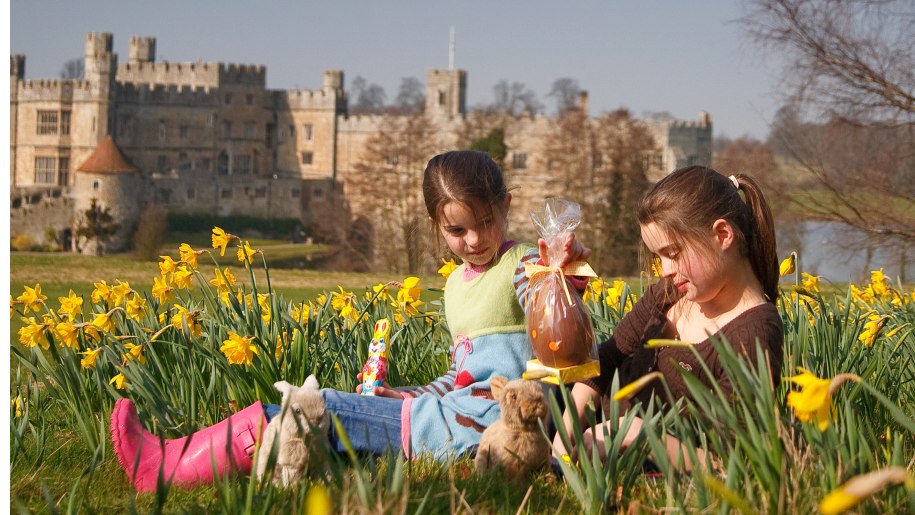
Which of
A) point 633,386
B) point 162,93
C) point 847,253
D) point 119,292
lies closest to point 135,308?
point 119,292

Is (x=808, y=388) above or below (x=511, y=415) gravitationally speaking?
above

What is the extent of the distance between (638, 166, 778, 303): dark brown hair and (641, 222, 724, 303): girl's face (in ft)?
0.05

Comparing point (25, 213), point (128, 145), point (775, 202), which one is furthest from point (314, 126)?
point (775, 202)

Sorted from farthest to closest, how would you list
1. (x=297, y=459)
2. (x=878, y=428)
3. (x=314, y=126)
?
(x=314, y=126), (x=878, y=428), (x=297, y=459)

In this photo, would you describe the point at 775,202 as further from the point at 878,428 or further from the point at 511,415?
the point at 511,415

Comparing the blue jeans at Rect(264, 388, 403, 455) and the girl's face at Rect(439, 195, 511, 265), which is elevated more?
the girl's face at Rect(439, 195, 511, 265)

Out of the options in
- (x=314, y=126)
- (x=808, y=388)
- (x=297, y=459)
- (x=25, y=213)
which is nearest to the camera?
(x=808, y=388)

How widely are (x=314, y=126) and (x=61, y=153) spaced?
33.3 ft

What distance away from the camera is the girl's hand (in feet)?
7.16

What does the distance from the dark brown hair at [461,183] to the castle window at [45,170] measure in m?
43.3

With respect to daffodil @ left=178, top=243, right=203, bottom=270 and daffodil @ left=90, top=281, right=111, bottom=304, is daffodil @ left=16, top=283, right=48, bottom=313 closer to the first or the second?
daffodil @ left=90, top=281, right=111, bottom=304

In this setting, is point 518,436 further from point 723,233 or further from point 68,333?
point 68,333

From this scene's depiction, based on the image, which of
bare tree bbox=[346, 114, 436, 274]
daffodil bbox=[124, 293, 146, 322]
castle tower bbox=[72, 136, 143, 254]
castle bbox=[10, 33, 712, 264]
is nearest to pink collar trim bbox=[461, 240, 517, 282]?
daffodil bbox=[124, 293, 146, 322]

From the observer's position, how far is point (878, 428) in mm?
2695
